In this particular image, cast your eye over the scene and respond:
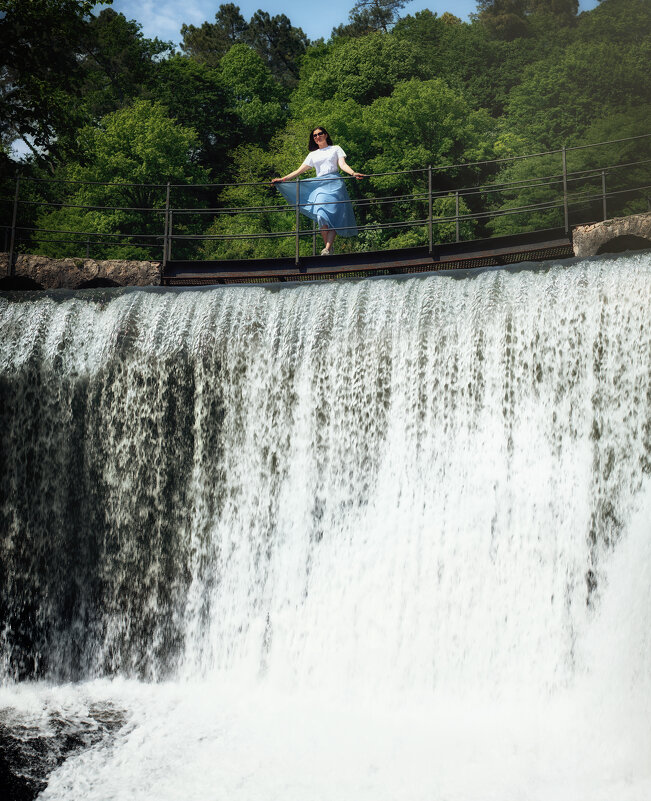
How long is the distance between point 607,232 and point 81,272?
21.6 ft

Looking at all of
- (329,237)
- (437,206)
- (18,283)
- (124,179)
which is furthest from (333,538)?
(124,179)

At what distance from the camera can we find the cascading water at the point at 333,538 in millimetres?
6137

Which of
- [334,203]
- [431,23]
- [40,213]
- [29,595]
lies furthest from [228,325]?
[431,23]

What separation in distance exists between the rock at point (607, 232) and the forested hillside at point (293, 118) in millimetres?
7585

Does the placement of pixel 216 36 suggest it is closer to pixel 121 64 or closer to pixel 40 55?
pixel 121 64

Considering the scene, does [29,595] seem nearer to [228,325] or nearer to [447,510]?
[228,325]

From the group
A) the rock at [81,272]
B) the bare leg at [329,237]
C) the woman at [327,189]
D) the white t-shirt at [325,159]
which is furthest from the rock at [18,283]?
the white t-shirt at [325,159]

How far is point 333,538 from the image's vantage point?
7508 millimetres

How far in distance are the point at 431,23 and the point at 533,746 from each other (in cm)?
2966

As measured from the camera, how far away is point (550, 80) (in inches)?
932

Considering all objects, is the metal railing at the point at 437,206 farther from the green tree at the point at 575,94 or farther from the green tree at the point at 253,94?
the green tree at the point at 253,94

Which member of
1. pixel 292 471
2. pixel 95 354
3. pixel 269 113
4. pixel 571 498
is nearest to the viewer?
pixel 571 498

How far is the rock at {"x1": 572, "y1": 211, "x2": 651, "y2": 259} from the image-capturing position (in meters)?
9.24

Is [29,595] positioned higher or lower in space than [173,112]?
lower
